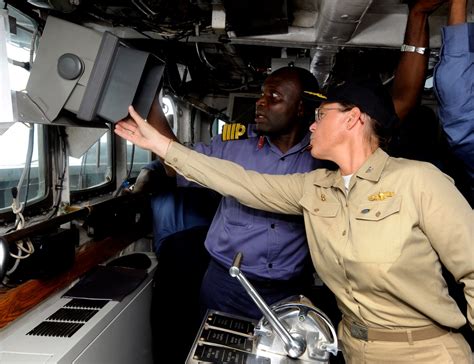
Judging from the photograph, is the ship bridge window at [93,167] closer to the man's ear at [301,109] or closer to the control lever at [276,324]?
the man's ear at [301,109]

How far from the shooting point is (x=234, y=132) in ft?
8.04

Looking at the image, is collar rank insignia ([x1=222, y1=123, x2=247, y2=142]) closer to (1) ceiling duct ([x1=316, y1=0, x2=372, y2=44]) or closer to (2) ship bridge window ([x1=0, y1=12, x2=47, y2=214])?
(1) ceiling duct ([x1=316, y1=0, x2=372, y2=44])

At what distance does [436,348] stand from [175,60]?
331 centimetres

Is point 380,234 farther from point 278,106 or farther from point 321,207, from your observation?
point 278,106

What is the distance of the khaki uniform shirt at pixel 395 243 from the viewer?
129 cm

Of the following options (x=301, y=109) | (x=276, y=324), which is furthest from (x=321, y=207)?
(x=301, y=109)

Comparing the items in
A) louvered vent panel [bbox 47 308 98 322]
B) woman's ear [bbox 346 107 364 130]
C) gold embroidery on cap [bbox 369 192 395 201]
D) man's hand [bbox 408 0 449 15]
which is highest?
man's hand [bbox 408 0 449 15]

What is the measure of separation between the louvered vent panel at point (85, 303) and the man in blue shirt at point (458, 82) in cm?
184

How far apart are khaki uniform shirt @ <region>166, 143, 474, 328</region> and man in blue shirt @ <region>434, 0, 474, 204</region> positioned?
327mm

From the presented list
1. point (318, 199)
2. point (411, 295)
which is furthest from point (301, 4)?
point (411, 295)

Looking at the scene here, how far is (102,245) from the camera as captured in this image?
2.54m

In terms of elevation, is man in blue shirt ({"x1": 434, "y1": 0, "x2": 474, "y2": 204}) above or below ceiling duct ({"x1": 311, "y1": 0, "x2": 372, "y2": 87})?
below

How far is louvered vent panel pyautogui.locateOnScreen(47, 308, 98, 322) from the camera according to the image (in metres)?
1.78

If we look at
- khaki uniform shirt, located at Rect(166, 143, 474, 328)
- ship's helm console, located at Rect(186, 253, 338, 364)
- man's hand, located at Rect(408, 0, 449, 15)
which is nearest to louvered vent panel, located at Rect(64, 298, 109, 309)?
ship's helm console, located at Rect(186, 253, 338, 364)
